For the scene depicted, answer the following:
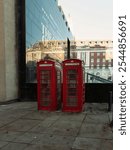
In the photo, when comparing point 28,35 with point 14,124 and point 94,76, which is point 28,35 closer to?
point 94,76

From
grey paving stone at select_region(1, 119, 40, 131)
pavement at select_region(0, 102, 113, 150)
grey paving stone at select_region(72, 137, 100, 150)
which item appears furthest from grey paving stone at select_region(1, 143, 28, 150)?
grey paving stone at select_region(1, 119, 40, 131)

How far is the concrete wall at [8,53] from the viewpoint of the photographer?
11.7 m

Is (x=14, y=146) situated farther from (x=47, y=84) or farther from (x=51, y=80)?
(x=47, y=84)

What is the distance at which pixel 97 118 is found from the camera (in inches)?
332

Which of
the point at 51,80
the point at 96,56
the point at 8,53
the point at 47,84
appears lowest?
the point at 47,84

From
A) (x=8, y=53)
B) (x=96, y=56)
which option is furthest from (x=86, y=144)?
(x=96, y=56)

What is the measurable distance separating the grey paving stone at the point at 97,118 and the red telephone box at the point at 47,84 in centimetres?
211

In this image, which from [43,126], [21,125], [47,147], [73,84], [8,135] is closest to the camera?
[47,147]

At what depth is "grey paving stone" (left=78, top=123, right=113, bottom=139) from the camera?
604 centimetres

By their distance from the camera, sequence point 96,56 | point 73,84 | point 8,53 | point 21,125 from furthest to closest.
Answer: point 96,56
point 8,53
point 73,84
point 21,125

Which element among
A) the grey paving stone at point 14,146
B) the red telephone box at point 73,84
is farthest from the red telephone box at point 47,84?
the grey paving stone at point 14,146

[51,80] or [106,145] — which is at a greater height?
[51,80]

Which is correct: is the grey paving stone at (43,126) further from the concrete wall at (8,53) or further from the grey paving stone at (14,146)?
the concrete wall at (8,53)

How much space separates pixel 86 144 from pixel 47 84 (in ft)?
17.6
